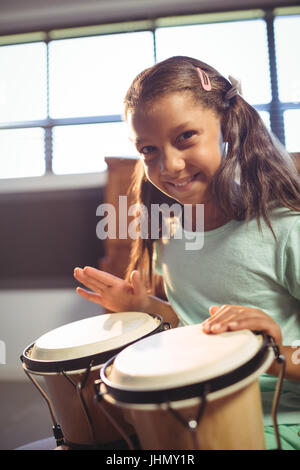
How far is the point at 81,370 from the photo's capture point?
1.35ft

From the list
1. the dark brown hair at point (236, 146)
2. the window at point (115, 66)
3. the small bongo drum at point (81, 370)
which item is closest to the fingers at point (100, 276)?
the small bongo drum at point (81, 370)

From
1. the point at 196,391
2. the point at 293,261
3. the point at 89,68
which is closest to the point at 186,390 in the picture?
the point at 196,391

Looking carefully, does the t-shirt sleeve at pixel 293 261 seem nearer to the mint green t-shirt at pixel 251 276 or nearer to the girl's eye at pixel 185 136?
the mint green t-shirt at pixel 251 276

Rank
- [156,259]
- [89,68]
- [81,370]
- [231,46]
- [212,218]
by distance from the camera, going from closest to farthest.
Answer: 1. [81,370]
2. [212,218]
3. [156,259]
4. [231,46]
5. [89,68]

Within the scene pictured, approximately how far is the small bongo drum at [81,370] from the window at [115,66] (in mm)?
632

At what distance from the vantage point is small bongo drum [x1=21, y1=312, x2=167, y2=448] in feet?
1.37

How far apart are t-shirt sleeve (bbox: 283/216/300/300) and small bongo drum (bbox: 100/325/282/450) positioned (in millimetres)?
180

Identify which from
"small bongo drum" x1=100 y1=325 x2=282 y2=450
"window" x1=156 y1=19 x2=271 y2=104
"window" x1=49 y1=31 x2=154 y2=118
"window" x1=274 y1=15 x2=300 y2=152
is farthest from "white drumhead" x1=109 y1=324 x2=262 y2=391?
"window" x1=49 y1=31 x2=154 y2=118

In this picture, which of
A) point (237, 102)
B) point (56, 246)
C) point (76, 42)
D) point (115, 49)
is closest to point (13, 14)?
point (76, 42)

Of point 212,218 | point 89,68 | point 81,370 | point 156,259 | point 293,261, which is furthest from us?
point 89,68

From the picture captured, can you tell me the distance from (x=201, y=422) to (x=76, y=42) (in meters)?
1.17

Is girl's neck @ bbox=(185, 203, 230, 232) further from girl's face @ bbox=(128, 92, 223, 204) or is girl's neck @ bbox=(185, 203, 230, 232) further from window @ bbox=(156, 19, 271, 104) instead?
window @ bbox=(156, 19, 271, 104)

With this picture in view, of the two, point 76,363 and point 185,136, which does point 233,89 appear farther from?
point 76,363

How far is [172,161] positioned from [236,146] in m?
0.13
